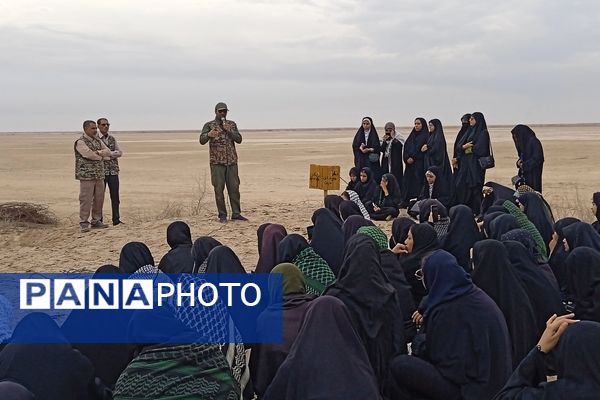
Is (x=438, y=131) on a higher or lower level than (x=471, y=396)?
higher

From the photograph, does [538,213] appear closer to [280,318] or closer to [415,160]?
[280,318]

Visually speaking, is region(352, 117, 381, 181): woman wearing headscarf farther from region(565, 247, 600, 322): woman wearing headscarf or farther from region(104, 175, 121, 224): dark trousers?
region(565, 247, 600, 322): woman wearing headscarf

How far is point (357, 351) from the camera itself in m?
3.01

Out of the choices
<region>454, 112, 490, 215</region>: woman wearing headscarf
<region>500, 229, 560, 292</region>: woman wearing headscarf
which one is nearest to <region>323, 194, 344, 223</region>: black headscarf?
<region>500, 229, 560, 292</region>: woman wearing headscarf

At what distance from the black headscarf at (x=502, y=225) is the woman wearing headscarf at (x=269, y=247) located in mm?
1858

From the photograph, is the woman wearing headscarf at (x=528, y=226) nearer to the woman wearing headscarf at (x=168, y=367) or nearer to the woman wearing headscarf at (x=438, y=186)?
the woman wearing headscarf at (x=168, y=367)

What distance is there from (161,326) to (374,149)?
A: 923cm

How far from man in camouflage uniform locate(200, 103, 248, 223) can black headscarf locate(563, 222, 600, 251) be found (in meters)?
5.51

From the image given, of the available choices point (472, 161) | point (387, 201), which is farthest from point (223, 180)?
point (472, 161)

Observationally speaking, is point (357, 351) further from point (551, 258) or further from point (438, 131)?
point (438, 131)

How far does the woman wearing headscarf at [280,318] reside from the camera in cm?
366

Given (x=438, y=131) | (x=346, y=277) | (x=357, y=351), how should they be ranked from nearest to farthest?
(x=357, y=351) → (x=346, y=277) → (x=438, y=131)

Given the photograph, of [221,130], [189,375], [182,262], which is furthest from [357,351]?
[221,130]

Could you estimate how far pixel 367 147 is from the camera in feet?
38.3
